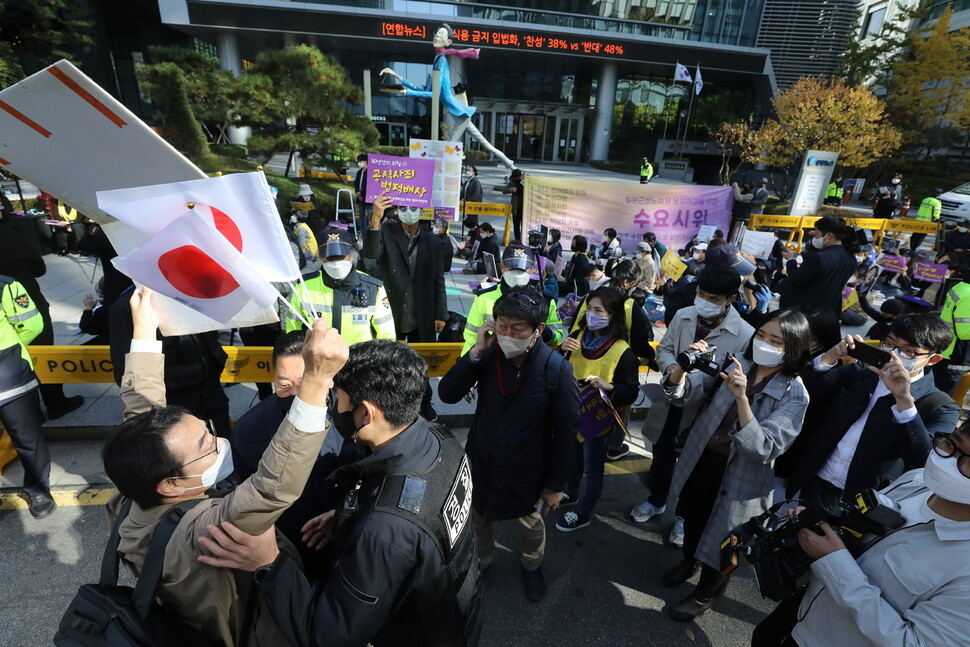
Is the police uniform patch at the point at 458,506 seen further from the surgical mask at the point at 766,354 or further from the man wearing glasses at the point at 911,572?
the surgical mask at the point at 766,354

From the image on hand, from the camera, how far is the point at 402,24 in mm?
27125

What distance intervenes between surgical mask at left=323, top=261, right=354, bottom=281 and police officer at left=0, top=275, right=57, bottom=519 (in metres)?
1.99

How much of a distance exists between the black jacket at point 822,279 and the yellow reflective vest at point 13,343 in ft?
21.4

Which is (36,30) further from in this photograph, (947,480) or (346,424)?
(947,480)

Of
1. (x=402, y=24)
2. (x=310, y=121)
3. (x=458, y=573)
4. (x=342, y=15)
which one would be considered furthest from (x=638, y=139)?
(x=458, y=573)

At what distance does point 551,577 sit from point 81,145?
3.26 metres

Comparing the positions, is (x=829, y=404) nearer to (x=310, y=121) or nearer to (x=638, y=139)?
(x=310, y=121)

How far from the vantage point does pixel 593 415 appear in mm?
3236

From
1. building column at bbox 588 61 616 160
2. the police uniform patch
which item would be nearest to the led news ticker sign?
building column at bbox 588 61 616 160

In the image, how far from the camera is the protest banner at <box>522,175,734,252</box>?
9.32 metres

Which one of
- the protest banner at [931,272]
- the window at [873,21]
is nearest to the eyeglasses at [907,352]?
the protest banner at [931,272]

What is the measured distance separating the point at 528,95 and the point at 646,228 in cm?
2707

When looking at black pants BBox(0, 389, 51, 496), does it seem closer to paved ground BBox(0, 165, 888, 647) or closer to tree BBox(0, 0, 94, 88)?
paved ground BBox(0, 165, 888, 647)

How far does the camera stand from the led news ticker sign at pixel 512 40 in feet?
89.6
